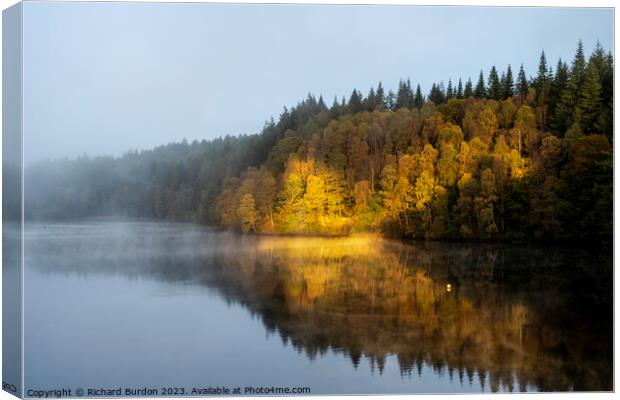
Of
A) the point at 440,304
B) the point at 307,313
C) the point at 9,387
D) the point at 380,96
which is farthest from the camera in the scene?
the point at 380,96

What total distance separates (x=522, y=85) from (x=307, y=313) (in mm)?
3644

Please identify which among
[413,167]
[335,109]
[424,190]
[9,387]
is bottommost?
[9,387]

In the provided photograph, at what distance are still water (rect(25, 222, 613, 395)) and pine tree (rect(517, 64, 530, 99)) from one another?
1809mm

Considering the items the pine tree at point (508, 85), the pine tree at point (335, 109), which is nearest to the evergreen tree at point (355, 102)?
the pine tree at point (335, 109)

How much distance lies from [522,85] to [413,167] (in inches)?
62.7

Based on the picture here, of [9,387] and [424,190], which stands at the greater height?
[424,190]

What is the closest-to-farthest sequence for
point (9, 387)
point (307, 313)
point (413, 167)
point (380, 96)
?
point (9, 387) → point (307, 313) → point (380, 96) → point (413, 167)

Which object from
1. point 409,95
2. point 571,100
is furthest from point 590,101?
point 409,95

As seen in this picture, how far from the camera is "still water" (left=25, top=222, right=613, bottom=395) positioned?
758cm

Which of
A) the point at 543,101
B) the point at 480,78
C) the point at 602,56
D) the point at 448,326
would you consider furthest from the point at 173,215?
the point at 602,56

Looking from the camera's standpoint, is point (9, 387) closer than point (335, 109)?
Yes

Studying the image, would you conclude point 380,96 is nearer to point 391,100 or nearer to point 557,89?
point 391,100

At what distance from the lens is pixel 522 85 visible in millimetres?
8422

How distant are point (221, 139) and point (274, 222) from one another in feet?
3.76
